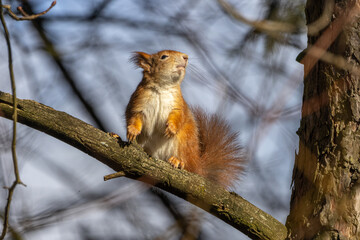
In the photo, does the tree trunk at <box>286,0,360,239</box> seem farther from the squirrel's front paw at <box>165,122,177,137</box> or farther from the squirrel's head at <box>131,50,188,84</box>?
the squirrel's head at <box>131,50,188,84</box>

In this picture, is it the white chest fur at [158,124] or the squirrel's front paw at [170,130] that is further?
the white chest fur at [158,124]

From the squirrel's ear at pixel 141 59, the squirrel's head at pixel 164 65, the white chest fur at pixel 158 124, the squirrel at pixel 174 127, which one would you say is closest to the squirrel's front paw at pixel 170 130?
the squirrel at pixel 174 127

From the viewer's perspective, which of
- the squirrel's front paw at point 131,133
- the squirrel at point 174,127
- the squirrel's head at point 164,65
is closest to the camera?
the squirrel's front paw at point 131,133

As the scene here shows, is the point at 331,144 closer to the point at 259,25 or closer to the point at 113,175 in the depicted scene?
the point at 259,25

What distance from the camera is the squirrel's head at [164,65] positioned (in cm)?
302

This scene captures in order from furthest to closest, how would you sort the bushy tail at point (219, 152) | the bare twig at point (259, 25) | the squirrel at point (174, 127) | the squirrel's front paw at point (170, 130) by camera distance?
the bushy tail at point (219, 152)
the squirrel at point (174, 127)
the squirrel's front paw at point (170, 130)
the bare twig at point (259, 25)

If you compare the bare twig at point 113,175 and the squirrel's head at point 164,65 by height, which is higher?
the squirrel's head at point 164,65

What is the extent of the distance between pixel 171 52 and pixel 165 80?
0.83ft

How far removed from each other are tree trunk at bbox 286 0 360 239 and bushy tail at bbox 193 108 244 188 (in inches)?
50.0

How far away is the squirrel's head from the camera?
3.02 metres

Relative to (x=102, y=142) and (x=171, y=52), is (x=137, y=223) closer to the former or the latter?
(x=102, y=142)

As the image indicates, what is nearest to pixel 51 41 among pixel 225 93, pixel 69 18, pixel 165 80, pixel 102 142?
pixel 69 18

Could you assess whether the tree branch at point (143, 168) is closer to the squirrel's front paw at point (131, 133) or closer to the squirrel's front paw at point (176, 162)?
the squirrel's front paw at point (131, 133)

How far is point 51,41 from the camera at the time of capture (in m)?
2.91
